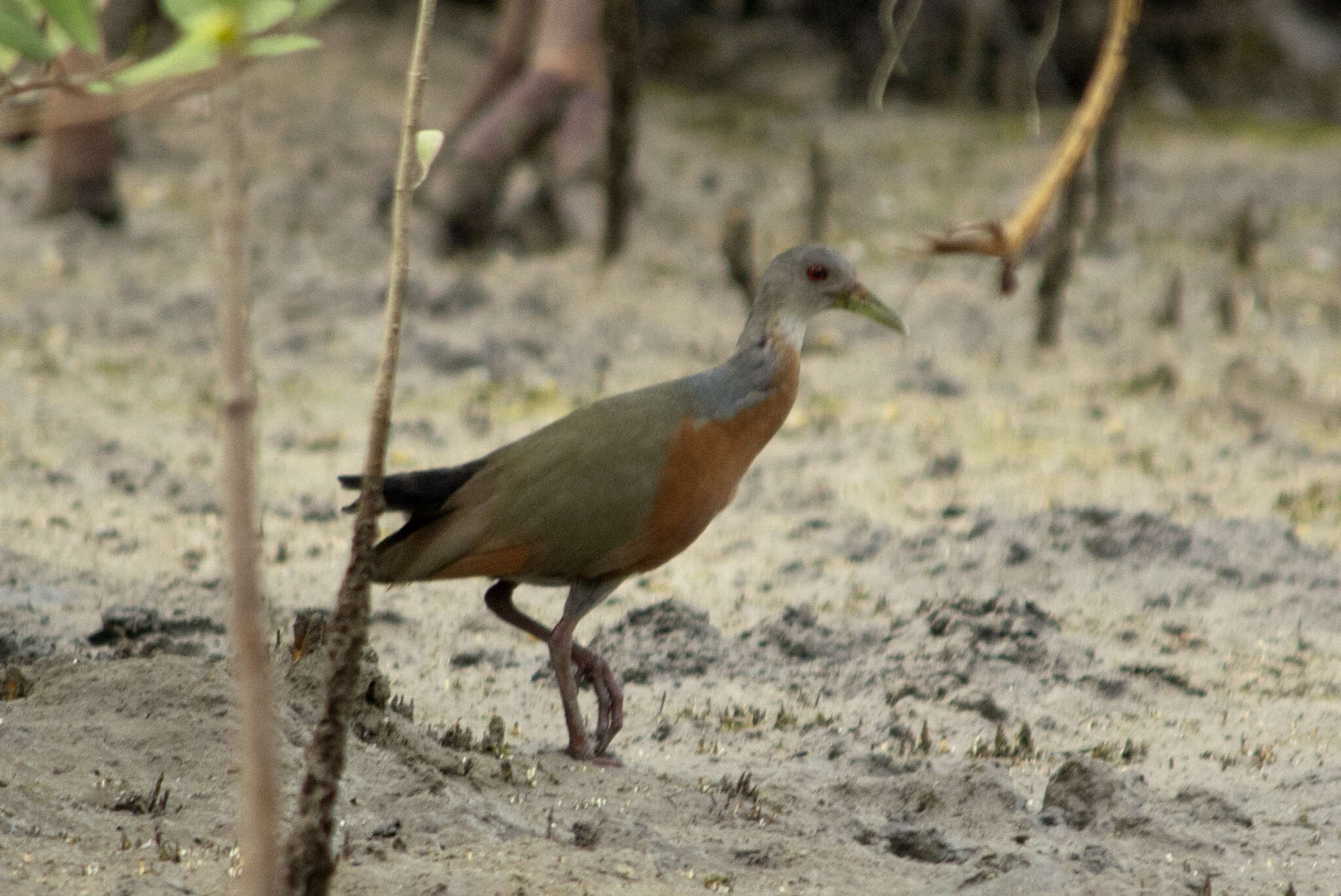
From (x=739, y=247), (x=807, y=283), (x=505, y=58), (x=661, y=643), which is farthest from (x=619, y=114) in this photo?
(x=807, y=283)

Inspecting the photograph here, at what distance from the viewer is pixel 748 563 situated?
5.91 metres

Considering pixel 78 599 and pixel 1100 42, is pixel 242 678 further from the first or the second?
pixel 1100 42

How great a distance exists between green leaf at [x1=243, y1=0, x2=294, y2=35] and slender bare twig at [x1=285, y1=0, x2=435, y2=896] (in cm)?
46

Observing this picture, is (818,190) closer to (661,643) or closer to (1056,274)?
(1056,274)

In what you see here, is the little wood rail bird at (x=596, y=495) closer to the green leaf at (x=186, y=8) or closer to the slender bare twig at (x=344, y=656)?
the slender bare twig at (x=344, y=656)

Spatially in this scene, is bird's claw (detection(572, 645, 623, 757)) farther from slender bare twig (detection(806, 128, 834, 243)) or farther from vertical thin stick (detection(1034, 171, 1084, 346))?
slender bare twig (detection(806, 128, 834, 243))

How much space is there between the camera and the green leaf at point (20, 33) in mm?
2328

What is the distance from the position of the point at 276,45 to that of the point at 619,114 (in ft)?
22.8

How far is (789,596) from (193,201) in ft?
21.6

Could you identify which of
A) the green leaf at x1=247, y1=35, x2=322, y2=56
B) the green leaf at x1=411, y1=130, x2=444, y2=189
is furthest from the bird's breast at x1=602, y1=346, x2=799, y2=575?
the green leaf at x1=247, y1=35, x2=322, y2=56

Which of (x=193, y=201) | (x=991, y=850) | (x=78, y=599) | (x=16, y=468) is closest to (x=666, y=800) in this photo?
(x=991, y=850)

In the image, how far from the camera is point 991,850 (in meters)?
3.53

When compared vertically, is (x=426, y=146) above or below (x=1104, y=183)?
below

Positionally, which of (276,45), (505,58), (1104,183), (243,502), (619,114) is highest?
(505,58)
